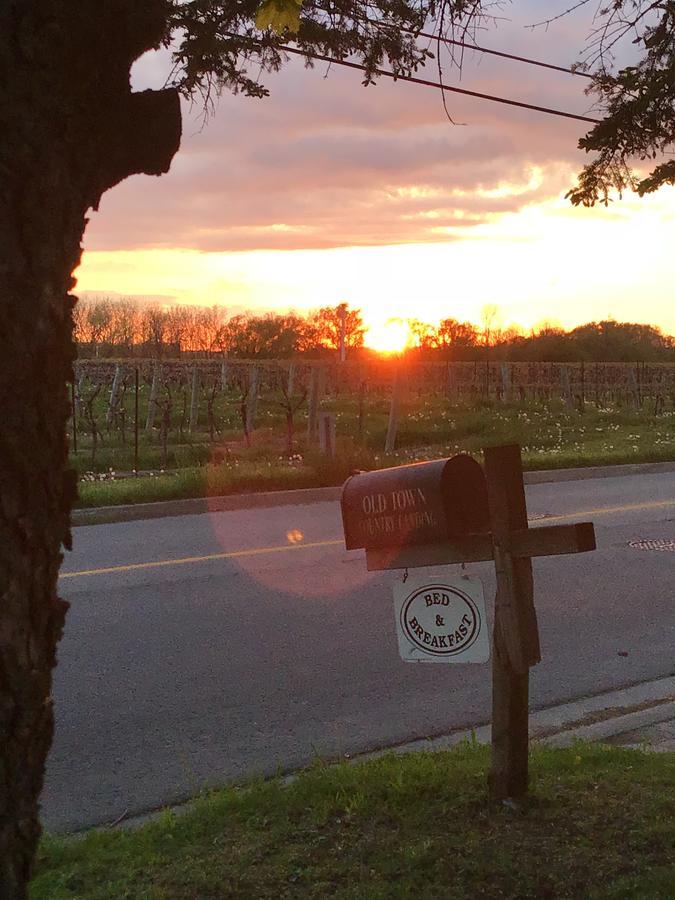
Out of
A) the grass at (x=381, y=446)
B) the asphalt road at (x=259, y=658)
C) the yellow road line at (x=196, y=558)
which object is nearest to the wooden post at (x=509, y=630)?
the asphalt road at (x=259, y=658)

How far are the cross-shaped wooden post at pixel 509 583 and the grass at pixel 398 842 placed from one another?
16cm

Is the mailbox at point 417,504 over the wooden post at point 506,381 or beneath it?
beneath

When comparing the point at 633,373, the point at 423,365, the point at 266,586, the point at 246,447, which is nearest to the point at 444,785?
the point at 266,586

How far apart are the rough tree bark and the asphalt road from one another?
2.18 meters

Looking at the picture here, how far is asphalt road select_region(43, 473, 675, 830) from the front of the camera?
4.65 meters

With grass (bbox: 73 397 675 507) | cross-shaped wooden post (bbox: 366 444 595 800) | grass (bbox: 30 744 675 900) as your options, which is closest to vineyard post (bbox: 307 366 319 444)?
grass (bbox: 73 397 675 507)

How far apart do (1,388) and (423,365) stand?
30835 mm

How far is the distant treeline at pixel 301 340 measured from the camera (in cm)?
5188

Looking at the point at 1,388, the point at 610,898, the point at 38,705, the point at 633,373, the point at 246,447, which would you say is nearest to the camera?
the point at 1,388

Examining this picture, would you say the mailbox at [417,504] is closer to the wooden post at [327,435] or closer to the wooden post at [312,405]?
the wooden post at [327,435]

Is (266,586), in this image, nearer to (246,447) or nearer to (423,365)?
(246,447)

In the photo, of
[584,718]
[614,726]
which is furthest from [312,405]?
[614,726]

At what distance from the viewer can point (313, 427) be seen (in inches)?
760

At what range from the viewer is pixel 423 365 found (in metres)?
32.4
